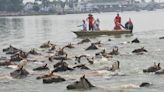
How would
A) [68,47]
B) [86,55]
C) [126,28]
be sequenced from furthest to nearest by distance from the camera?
[126,28] < [68,47] < [86,55]

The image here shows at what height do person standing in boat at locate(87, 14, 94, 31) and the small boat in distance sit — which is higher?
person standing in boat at locate(87, 14, 94, 31)

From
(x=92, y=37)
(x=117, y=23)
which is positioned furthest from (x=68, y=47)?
(x=117, y=23)

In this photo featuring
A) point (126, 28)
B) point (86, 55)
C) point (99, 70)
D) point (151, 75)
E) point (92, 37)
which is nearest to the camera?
point (151, 75)

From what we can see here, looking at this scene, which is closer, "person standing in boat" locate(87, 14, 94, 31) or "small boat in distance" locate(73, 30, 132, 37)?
"small boat in distance" locate(73, 30, 132, 37)

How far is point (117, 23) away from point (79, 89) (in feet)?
126

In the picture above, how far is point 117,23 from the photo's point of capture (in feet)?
213

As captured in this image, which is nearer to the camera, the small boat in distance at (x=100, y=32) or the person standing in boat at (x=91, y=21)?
the small boat in distance at (x=100, y=32)

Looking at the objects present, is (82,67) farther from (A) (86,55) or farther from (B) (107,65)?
(A) (86,55)

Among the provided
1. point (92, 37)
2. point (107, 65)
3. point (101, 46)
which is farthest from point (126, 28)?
point (107, 65)

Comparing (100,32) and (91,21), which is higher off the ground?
(91,21)

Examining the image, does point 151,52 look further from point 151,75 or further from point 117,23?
point 117,23

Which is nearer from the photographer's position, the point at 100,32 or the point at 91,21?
the point at 100,32

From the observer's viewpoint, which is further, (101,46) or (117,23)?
(117,23)

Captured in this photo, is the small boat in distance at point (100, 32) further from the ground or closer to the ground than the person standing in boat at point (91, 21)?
closer to the ground
